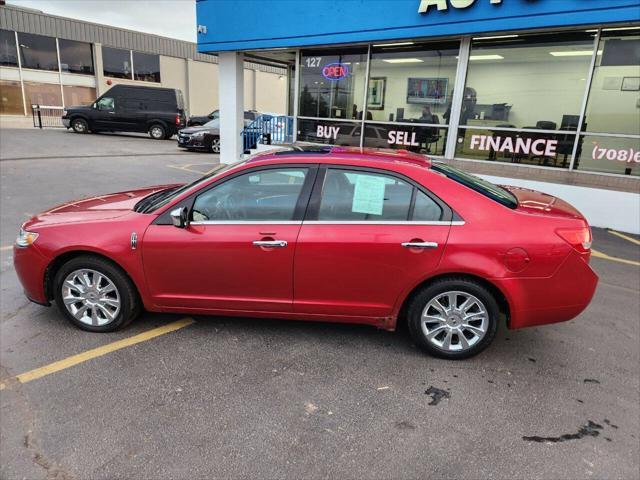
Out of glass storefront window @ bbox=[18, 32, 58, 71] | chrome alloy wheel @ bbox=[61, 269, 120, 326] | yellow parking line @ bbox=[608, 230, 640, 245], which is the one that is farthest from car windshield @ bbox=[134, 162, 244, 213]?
glass storefront window @ bbox=[18, 32, 58, 71]

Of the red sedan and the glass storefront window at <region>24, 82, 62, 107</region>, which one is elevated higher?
the glass storefront window at <region>24, 82, 62, 107</region>

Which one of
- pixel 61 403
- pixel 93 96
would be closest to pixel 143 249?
pixel 61 403

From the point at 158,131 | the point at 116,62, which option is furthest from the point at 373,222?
the point at 116,62

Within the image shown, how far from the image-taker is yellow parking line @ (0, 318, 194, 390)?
307cm

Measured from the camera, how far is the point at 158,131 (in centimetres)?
2250

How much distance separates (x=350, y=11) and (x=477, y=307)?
8694 mm

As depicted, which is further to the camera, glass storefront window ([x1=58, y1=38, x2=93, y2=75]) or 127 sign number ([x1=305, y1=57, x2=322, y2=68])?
glass storefront window ([x1=58, y1=38, x2=93, y2=75])

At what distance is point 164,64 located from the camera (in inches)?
1293

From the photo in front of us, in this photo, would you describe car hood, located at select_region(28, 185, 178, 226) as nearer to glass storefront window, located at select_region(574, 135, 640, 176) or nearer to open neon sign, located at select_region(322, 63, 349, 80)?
glass storefront window, located at select_region(574, 135, 640, 176)

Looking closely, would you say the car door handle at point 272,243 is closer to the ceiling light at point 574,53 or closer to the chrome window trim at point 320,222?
the chrome window trim at point 320,222

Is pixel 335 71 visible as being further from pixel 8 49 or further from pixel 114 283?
pixel 8 49

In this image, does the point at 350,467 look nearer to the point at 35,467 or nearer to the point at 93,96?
the point at 35,467

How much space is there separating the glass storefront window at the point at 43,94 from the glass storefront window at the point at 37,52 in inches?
43.0

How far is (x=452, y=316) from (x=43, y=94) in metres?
33.5
